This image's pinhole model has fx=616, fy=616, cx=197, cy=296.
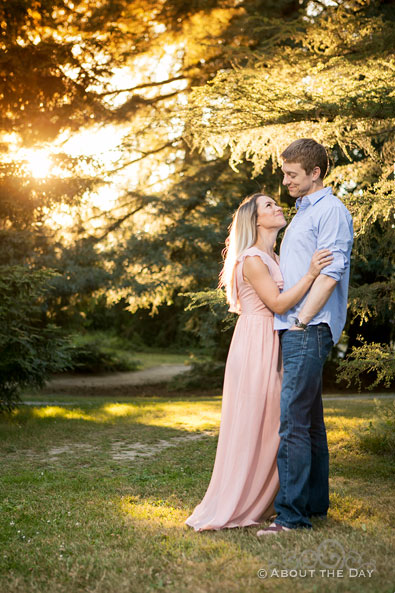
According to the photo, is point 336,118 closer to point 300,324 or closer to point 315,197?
point 315,197

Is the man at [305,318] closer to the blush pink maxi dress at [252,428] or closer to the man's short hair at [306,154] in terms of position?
the man's short hair at [306,154]

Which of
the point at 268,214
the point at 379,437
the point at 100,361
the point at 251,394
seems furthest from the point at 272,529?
the point at 100,361

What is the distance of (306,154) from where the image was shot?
360cm

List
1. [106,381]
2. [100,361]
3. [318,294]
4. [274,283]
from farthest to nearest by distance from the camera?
1. [100,361]
2. [106,381]
3. [274,283]
4. [318,294]

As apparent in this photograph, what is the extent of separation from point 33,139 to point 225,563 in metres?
10.3

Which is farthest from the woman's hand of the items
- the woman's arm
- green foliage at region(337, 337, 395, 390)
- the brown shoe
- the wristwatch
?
green foliage at region(337, 337, 395, 390)

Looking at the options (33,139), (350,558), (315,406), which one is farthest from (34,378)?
(350,558)

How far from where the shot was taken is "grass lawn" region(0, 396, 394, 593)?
2.98m

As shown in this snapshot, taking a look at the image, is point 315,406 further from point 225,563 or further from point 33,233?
point 33,233

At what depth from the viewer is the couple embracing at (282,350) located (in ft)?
11.5

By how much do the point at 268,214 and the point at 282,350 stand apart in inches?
34.4

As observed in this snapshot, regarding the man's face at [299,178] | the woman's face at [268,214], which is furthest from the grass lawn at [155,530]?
the man's face at [299,178]

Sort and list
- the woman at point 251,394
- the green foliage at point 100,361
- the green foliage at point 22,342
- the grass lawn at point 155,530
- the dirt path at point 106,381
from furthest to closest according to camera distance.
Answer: the green foliage at point 100,361 < the dirt path at point 106,381 < the green foliage at point 22,342 < the woman at point 251,394 < the grass lawn at point 155,530

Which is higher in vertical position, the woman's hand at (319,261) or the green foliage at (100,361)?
the woman's hand at (319,261)
